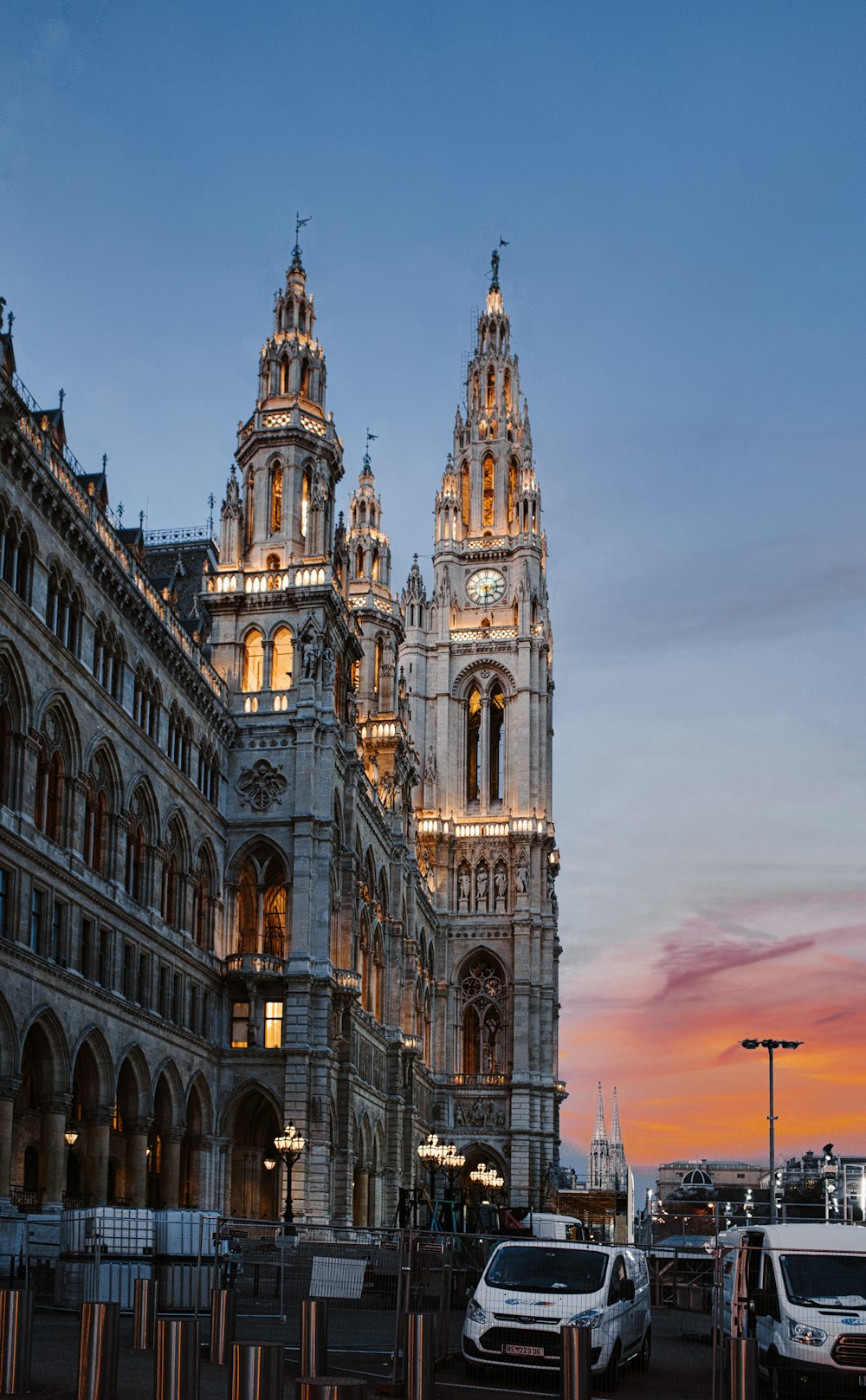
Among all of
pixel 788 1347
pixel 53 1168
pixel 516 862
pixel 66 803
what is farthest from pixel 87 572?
pixel 516 862

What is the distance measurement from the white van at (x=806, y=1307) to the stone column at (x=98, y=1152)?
89.5 ft

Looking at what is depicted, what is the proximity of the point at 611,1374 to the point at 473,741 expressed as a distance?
8857 cm

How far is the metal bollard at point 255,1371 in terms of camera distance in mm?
12609

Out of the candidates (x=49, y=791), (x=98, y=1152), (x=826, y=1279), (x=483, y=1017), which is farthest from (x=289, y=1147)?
(x=483, y=1017)

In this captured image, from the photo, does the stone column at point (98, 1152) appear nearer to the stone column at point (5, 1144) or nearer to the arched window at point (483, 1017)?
the stone column at point (5, 1144)

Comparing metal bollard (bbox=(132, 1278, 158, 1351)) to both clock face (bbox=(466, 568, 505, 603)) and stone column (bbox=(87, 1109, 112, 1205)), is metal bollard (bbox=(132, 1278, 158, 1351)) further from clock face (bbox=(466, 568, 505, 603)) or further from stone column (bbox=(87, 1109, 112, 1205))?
clock face (bbox=(466, 568, 505, 603))

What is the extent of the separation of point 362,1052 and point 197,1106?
14.3m

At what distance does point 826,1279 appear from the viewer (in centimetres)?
2084

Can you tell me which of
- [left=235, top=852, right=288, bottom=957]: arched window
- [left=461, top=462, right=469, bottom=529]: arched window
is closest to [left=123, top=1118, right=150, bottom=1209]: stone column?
[left=235, top=852, right=288, bottom=957]: arched window

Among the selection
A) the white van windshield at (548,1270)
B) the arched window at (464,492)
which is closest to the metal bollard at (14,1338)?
the white van windshield at (548,1270)

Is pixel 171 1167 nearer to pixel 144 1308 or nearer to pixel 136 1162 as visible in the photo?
pixel 136 1162

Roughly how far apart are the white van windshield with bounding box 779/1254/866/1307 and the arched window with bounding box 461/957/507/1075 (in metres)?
80.5

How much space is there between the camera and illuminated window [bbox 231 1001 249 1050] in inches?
2339

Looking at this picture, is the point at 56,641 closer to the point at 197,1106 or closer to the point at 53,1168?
the point at 53,1168
